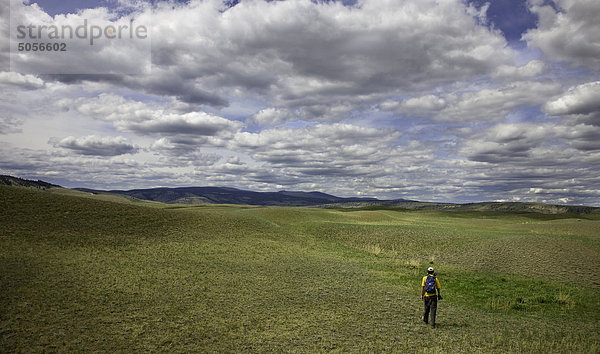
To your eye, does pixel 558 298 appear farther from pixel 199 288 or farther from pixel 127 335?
pixel 127 335

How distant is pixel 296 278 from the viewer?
25.7 meters

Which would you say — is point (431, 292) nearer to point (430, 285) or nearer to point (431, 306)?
point (430, 285)

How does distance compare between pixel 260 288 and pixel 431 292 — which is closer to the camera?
pixel 431 292

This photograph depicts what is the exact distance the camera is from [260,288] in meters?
22.3

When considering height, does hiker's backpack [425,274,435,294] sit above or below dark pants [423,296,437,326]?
above

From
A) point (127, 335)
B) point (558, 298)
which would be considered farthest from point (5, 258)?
point (558, 298)

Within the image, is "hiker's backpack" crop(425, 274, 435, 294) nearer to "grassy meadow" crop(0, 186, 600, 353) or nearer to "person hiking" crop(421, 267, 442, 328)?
"person hiking" crop(421, 267, 442, 328)

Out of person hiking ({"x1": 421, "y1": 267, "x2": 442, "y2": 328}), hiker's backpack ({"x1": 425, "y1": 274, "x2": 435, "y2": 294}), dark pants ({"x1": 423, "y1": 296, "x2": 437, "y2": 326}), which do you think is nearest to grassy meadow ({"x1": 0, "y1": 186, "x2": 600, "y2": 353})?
dark pants ({"x1": 423, "y1": 296, "x2": 437, "y2": 326})

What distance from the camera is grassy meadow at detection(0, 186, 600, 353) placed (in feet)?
45.7

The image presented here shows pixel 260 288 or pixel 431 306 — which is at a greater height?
pixel 431 306

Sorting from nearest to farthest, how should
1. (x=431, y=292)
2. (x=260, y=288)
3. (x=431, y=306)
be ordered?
(x=431, y=292) < (x=431, y=306) < (x=260, y=288)

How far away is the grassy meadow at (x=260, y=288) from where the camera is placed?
13.9 m

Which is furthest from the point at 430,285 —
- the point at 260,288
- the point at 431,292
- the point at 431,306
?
the point at 260,288

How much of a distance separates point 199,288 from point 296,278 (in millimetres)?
7797
